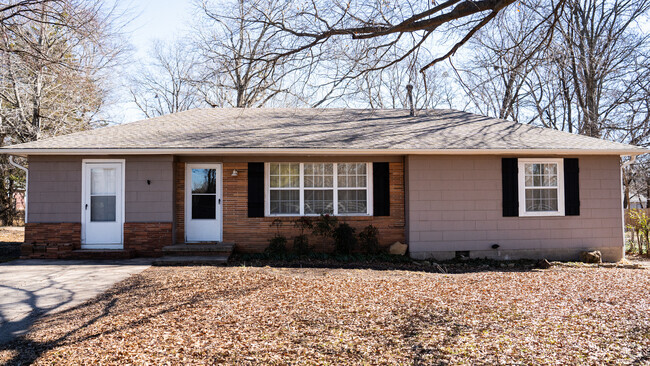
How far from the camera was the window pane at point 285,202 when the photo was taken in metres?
10.1

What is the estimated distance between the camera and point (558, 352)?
3.68m

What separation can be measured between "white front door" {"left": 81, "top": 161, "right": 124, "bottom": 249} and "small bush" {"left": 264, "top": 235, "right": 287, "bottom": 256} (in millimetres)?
3402

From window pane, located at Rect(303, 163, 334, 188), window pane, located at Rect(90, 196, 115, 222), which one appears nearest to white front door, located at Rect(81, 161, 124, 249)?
window pane, located at Rect(90, 196, 115, 222)

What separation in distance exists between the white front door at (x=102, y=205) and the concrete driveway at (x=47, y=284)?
0.82m

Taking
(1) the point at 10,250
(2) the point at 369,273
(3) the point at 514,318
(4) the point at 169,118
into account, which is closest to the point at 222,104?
(4) the point at 169,118

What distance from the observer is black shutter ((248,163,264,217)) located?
9.97m

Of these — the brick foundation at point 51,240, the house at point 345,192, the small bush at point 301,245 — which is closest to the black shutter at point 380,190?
the house at point 345,192

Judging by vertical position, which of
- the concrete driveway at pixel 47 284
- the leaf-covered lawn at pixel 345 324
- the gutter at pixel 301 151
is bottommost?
the concrete driveway at pixel 47 284

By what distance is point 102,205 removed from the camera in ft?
32.0

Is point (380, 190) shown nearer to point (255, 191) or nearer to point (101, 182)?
point (255, 191)

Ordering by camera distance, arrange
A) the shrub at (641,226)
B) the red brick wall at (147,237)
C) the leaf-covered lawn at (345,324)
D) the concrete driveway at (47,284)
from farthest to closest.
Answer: the shrub at (641,226) < the red brick wall at (147,237) < the concrete driveway at (47,284) < the leaf-covered lawn at (345,324)

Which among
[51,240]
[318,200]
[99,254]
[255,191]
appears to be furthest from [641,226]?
[51,240]

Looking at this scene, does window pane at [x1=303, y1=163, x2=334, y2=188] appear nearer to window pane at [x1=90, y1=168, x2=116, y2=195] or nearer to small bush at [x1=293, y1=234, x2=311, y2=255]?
small bush at [x1=293, y1=234, x2=311, y2=255]

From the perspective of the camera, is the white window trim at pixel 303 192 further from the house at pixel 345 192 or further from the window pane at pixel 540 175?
the window pane at pixel 540 175
